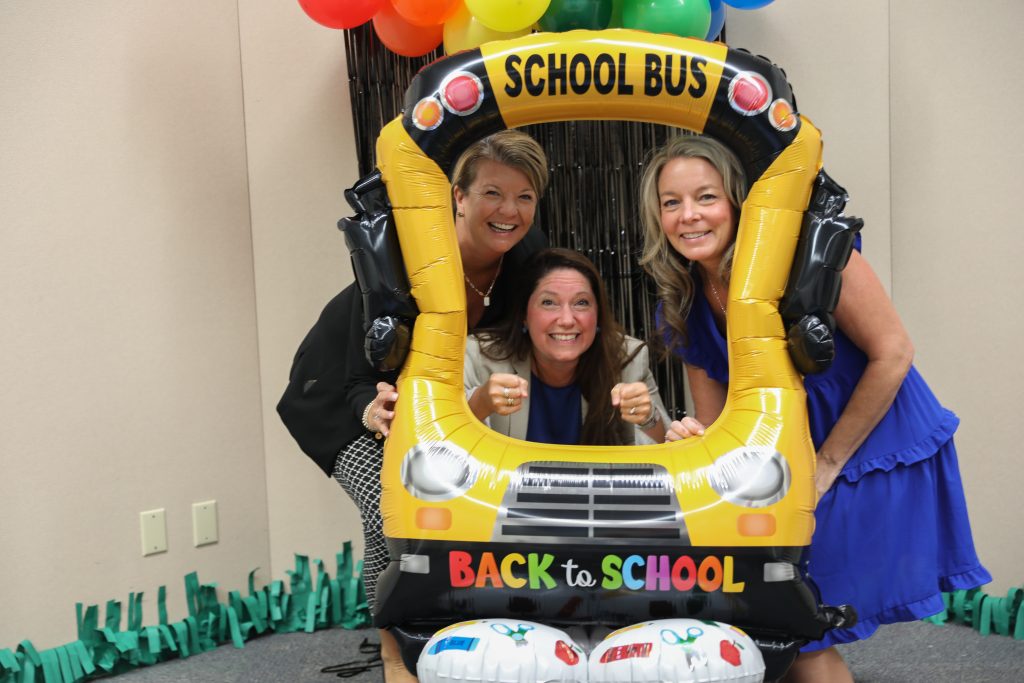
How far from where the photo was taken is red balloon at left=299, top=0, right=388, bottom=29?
228 centimetres

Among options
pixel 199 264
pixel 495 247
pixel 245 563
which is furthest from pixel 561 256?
pixel 245 563

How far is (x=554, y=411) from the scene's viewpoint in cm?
196

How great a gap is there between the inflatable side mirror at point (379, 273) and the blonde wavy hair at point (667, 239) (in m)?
0.48

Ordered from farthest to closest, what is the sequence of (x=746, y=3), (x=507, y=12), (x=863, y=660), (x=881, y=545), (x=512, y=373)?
(x=863, y=660), (x=746, y=3), (x=507, y=12), (x=512, y=373), (x=881, y=545)

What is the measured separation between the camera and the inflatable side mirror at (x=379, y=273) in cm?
164

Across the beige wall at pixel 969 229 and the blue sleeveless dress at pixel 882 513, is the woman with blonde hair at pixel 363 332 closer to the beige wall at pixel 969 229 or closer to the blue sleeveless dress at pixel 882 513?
the blue sleeveless dress at pixel 882 513

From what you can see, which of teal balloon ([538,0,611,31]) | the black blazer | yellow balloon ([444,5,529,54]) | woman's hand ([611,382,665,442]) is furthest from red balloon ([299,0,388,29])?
woman's hand ([611,382,665,442])

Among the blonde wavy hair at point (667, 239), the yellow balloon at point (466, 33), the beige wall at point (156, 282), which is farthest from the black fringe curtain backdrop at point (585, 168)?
the blonde wavy hair at point (667, 239)

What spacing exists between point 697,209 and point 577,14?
0.70 meters

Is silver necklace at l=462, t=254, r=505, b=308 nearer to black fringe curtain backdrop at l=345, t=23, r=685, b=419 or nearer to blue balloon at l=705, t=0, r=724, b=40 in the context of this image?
black fringe curtain backdrop at l=345, t=23, r=685, b=419

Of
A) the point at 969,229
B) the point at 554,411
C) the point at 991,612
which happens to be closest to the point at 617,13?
the point at 554,411

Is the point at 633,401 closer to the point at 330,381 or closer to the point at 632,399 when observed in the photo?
the point at 632,399

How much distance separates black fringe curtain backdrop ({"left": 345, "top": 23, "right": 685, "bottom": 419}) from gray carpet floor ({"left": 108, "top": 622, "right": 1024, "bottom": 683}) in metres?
0.82

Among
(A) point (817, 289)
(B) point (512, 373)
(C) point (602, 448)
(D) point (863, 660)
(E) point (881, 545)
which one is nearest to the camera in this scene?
(A) point (817, 289)
